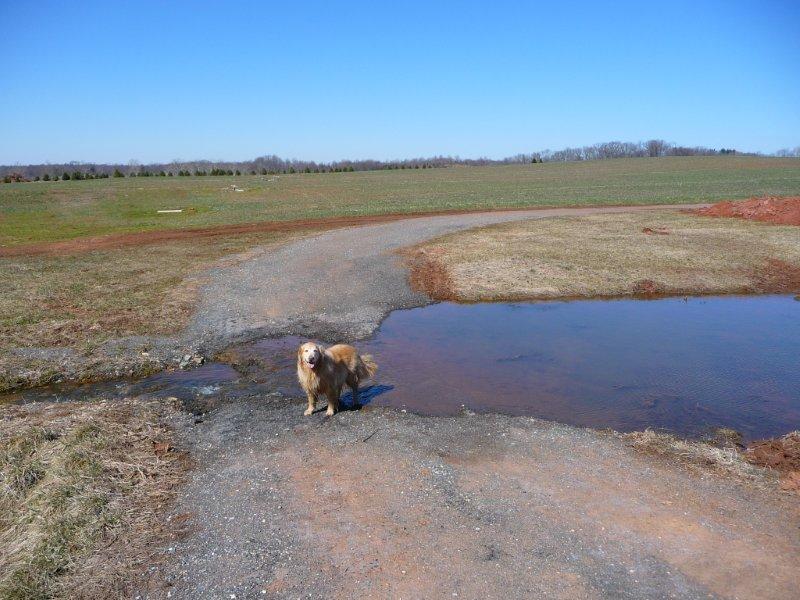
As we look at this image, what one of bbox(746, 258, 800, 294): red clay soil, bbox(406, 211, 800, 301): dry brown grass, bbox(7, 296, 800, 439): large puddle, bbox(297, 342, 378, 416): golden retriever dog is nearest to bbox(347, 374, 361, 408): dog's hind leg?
bbox(297, 342, 378, 416): golden retriever dog

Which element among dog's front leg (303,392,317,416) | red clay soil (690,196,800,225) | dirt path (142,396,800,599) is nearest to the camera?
dirt path (142,396,800,599)

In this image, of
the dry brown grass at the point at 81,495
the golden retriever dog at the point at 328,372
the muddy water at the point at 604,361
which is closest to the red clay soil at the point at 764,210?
the muddy water at the point at 604,361

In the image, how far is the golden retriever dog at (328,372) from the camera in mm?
8633

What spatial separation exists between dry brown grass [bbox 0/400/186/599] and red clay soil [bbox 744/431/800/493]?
7.57 meters

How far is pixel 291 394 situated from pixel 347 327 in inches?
159

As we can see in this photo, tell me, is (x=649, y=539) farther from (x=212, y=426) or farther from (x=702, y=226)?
(x=702, y=226)

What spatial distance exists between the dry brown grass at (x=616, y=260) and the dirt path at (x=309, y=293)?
80.5 inches

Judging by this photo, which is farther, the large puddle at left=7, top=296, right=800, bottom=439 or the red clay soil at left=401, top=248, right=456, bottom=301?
the red clay soil at left=401, top=248, right=456, bottom=301

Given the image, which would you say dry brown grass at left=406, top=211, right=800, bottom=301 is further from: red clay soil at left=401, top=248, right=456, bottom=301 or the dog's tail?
the dog's tail

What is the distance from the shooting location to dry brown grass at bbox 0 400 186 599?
5.36 meters

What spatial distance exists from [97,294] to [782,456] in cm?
1713

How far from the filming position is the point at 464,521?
620cm

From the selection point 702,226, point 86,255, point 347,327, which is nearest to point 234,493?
point 347,327

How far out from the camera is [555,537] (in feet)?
19.3
